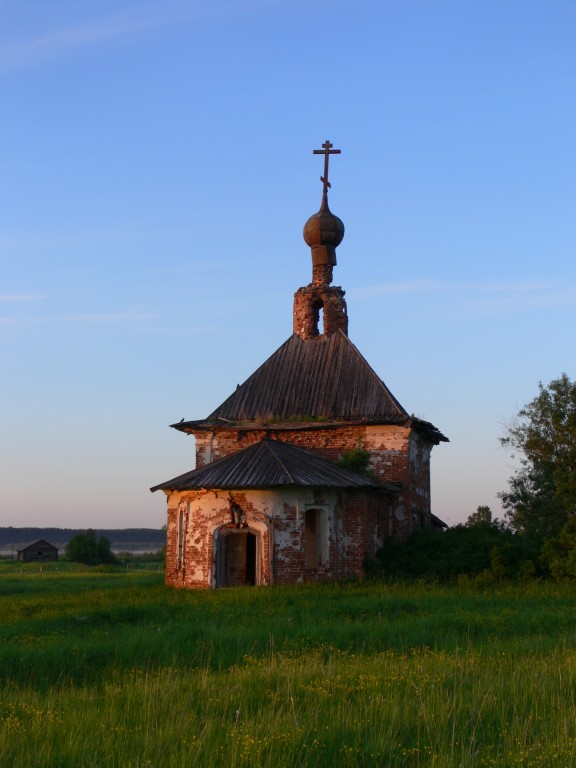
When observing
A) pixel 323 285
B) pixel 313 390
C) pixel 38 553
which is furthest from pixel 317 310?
pixel 38 553

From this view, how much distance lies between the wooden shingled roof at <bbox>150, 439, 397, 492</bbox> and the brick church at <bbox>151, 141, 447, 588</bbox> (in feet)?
0.14

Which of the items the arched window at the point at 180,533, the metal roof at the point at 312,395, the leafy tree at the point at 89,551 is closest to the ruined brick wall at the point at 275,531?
the arched window at the point at 180,533

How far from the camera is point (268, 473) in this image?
Result: 72.9 feet

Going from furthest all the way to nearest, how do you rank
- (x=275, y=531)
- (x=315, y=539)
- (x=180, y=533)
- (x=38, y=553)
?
(x=38, y=553) → (x=315, y=539) → (x=180, y=533) → (x=275, y=531)

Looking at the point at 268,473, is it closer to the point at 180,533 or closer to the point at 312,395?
→ the point at 180,533

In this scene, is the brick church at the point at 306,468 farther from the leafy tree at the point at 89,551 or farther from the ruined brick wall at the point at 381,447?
the leafy tree at the point at 89,551

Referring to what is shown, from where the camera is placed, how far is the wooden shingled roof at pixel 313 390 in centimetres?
2627

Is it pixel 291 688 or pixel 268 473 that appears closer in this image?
pixel 291 688

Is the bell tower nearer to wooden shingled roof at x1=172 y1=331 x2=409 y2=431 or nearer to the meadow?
wooden shingled roof at x1=172 y1=331 x2=409 y2=431

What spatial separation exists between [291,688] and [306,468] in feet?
46.6

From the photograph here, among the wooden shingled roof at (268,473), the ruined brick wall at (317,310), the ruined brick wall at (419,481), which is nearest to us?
the wooden shingled roof at (268,473)

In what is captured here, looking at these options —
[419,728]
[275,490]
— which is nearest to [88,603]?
[275,490]

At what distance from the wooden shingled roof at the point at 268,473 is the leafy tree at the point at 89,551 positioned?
3531 cm

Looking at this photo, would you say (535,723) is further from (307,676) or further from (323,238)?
(323,238)
